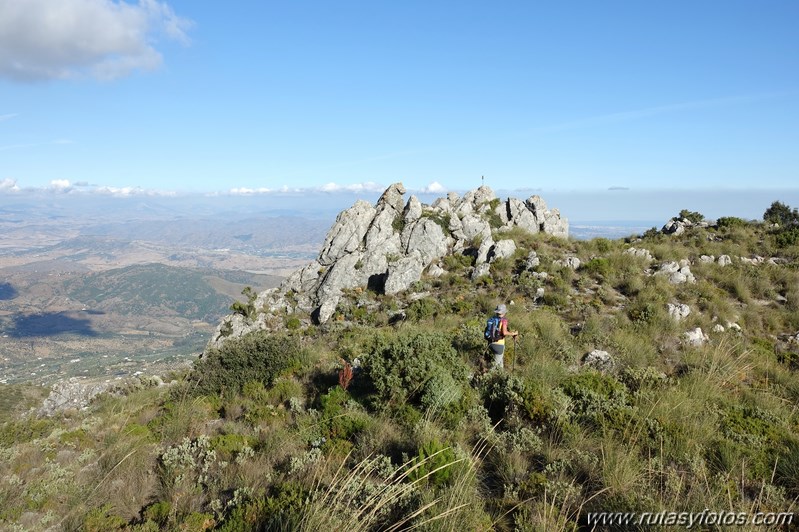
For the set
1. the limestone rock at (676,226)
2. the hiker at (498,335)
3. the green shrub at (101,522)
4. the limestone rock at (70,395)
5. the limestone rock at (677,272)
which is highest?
the limestone rock at (676,226)

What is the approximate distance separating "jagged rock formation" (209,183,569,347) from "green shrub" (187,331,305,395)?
6222mm

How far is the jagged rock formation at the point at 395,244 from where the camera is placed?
19.5m

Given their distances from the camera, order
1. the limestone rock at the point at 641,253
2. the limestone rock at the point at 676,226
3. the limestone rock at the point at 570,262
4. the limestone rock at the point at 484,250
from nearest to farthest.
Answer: the limestone rock at the point at 570,262, the limestone rock at the point at 641,253, the limestone rock at the point at 484,250, the limestone rock at the point at 676,226

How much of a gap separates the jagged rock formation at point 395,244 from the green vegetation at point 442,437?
21.5 ft

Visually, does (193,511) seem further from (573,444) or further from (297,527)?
(573,444)

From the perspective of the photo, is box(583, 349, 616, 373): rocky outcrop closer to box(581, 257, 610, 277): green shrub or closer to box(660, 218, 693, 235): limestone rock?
box(581, 257, 610, 277): green shrub

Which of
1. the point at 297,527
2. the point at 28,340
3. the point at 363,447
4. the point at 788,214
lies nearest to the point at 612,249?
the point at 788,214

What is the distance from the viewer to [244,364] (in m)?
10.7

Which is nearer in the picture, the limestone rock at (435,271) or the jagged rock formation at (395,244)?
the jagged rock formation at (395,244)

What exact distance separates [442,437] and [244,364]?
6569mm

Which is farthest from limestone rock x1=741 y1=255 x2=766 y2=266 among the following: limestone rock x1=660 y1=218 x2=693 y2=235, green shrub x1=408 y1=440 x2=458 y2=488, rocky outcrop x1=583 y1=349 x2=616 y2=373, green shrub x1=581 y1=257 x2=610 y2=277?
green shrub x1=408 y1=440 x2=458 y2=488

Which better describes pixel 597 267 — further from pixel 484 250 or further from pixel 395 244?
pixel 395 244

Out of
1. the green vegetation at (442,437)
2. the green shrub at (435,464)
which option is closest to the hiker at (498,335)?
the green vegetation at (442,437)

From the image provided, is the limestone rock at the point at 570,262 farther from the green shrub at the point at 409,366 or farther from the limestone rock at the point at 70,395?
the limestone rock at the point at 70,395
